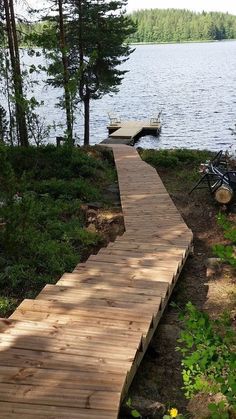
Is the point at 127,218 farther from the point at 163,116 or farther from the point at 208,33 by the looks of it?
the point at 208,33

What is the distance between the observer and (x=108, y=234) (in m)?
9.52

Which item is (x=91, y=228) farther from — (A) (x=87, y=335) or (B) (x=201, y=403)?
(B) (x=201, y=403)

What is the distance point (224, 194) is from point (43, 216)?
393cm

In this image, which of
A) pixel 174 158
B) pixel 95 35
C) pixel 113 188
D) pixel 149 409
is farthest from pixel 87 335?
pixel 95 35

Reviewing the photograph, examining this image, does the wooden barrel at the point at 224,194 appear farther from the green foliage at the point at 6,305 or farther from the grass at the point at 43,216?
the green foliage at the point at 6,305

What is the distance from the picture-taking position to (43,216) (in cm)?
979

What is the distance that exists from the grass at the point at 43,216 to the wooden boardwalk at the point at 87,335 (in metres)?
1.03

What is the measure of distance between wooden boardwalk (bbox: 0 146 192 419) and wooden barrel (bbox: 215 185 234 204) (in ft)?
10.1

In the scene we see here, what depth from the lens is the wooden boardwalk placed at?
2.86 meters

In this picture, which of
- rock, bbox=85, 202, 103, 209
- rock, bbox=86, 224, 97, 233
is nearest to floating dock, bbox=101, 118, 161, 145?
rock, bbox=85, 202, 103, 209

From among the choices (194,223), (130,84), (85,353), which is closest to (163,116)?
(130,84)

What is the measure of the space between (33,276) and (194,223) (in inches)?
169

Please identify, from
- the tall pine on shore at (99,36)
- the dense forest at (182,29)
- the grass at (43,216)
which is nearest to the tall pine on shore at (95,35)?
the tall pine on shore at (99,36)

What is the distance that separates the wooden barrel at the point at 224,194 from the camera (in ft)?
32.8
